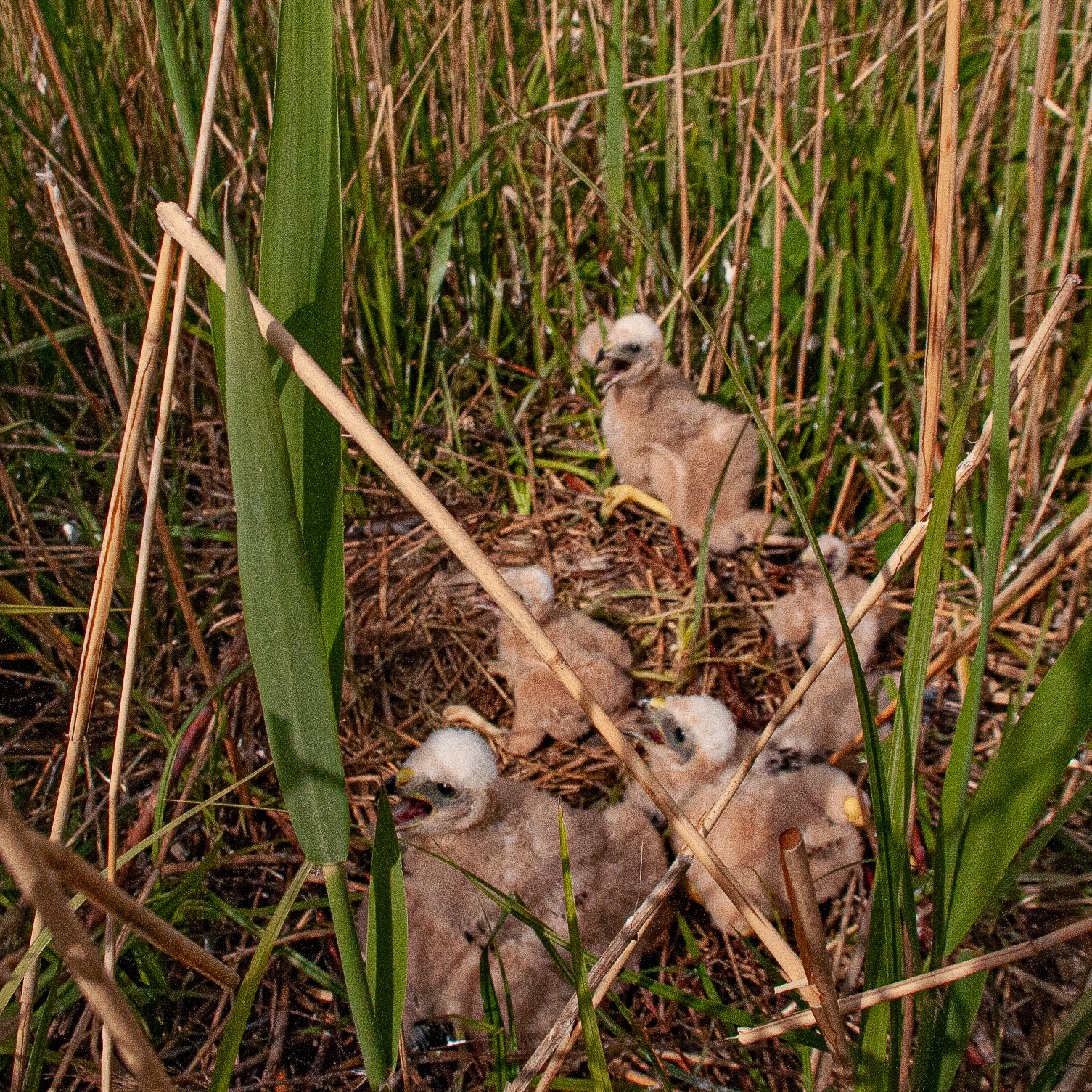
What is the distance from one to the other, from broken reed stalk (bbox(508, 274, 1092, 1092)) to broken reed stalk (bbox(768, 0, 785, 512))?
0.49 meters

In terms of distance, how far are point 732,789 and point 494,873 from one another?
64 cm

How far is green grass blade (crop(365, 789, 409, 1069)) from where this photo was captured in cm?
79

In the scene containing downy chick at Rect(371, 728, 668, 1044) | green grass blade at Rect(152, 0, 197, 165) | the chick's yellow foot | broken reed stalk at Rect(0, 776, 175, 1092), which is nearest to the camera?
broken reed stalk at Rect(0, 776, 175, 1092)

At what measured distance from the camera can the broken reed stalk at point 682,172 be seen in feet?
5.32

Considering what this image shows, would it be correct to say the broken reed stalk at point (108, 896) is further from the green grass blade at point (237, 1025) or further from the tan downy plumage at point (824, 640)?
the tan downy plumage at point (824, 640)

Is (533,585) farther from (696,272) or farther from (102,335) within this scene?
(102,335)

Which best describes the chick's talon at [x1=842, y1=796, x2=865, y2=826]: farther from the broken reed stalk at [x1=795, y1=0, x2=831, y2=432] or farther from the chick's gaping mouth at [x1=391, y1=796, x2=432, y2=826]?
the broken reed stalk at [x1=795, y1=0, x2=831, y2=432]

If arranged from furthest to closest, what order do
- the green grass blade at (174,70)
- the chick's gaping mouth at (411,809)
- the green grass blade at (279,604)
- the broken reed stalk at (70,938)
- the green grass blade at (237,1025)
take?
the chick's gaping mouth at (411,809), the green grass blade at (174,70), the green grass blade at (237,1025), the green grass blade at (279,604), the broken reed stalk at (70,938)

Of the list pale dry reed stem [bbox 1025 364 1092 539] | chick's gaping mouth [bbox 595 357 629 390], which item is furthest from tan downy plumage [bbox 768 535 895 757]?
chick's gaping mouth [bbox 595 357 629 390]

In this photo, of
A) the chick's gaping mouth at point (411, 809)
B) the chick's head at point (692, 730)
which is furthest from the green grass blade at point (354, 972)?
the chick's head at point (692, 730)

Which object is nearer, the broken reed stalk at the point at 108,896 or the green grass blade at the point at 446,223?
the broken reed stalk at the point at 108,896

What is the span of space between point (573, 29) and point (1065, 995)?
8.35 feet

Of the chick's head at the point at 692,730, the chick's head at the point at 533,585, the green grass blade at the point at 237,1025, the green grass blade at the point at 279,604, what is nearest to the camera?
the green grass blade at the point at 279,604

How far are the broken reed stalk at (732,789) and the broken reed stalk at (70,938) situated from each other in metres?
0.38
